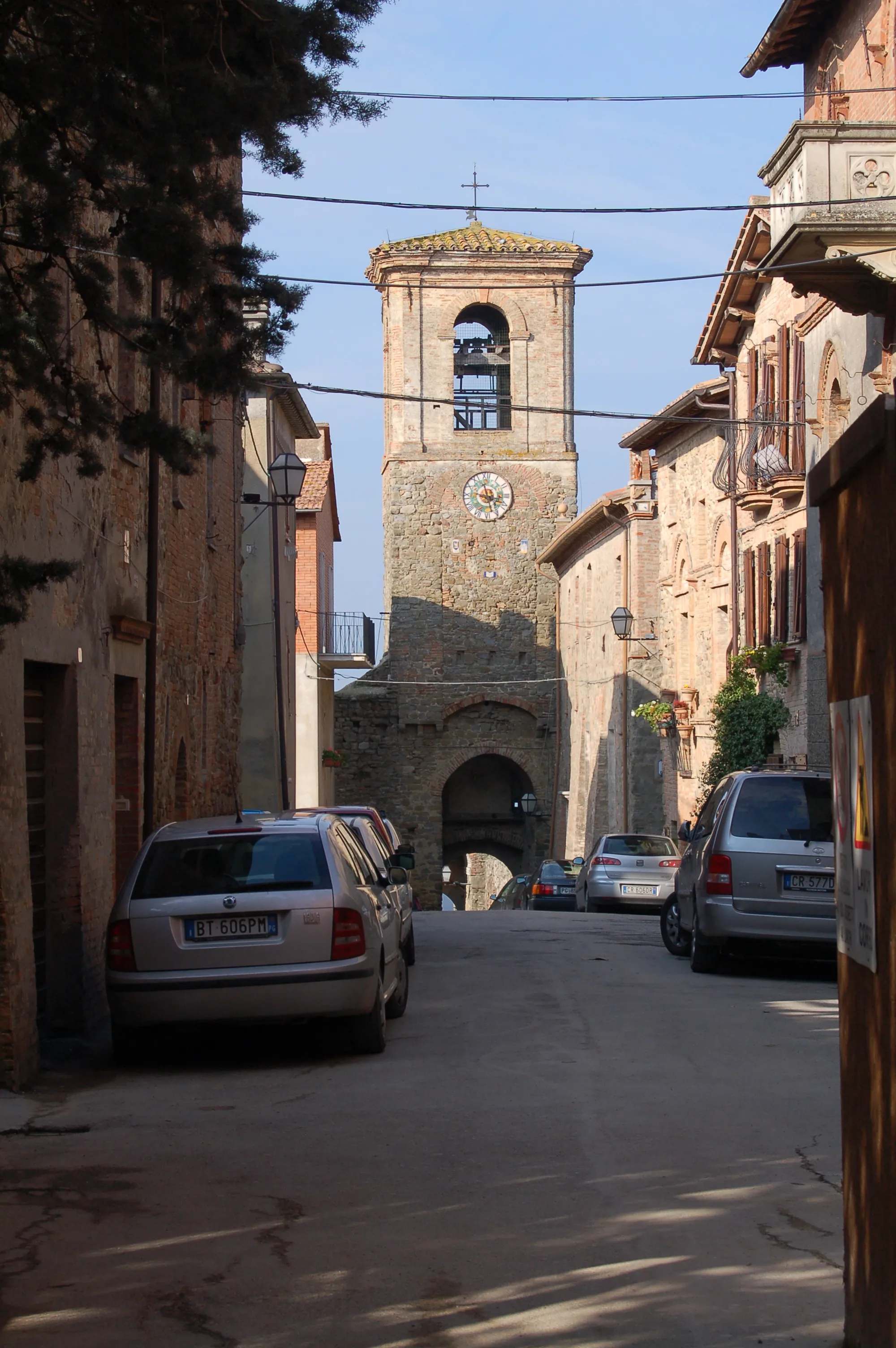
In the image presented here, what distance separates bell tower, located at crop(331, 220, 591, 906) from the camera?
4822cm

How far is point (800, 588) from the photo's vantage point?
24016 millimetres

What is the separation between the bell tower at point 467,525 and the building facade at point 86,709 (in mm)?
31331

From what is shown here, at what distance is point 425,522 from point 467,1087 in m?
41.4

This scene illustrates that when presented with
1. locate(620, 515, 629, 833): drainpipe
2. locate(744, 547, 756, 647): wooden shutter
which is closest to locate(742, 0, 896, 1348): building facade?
locate(744, 547, 756, 647): wooden shutter

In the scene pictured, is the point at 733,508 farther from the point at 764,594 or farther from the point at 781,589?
the point at 781,589

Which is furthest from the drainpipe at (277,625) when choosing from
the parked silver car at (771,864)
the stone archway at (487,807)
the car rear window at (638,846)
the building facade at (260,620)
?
the stone archway at (487,807)

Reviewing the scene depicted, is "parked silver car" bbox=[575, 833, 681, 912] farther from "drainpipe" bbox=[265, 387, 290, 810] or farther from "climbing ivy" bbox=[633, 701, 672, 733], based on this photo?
"climbing ivy" bbox=[633, 701, 672, 733]

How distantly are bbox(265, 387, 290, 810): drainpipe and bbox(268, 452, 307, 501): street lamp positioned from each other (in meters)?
0.22

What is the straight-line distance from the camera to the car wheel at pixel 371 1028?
9445 mm

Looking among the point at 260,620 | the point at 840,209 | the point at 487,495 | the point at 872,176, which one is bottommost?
the point at 260,620

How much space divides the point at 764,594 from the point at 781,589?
3.70 feet

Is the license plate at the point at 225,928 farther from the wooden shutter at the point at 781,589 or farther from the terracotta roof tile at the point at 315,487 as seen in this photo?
the terracotta roof tile at the point at 315,487

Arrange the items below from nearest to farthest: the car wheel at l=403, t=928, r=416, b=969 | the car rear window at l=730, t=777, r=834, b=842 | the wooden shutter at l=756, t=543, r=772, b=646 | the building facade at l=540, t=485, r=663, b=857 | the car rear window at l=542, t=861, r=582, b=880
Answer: the car rear window at l=730, t=777, r=834, b=842 → the car wheel at l=403, t=928, r=416, b=969 → the wooden shutter at l=756, t=543, r=772, b=646 → the car rear window at l=542, t=861, r=582, b=880 → the building facade at l=540, t=485, r=663, b=857

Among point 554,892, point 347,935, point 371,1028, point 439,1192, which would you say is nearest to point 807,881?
point 371,1028
